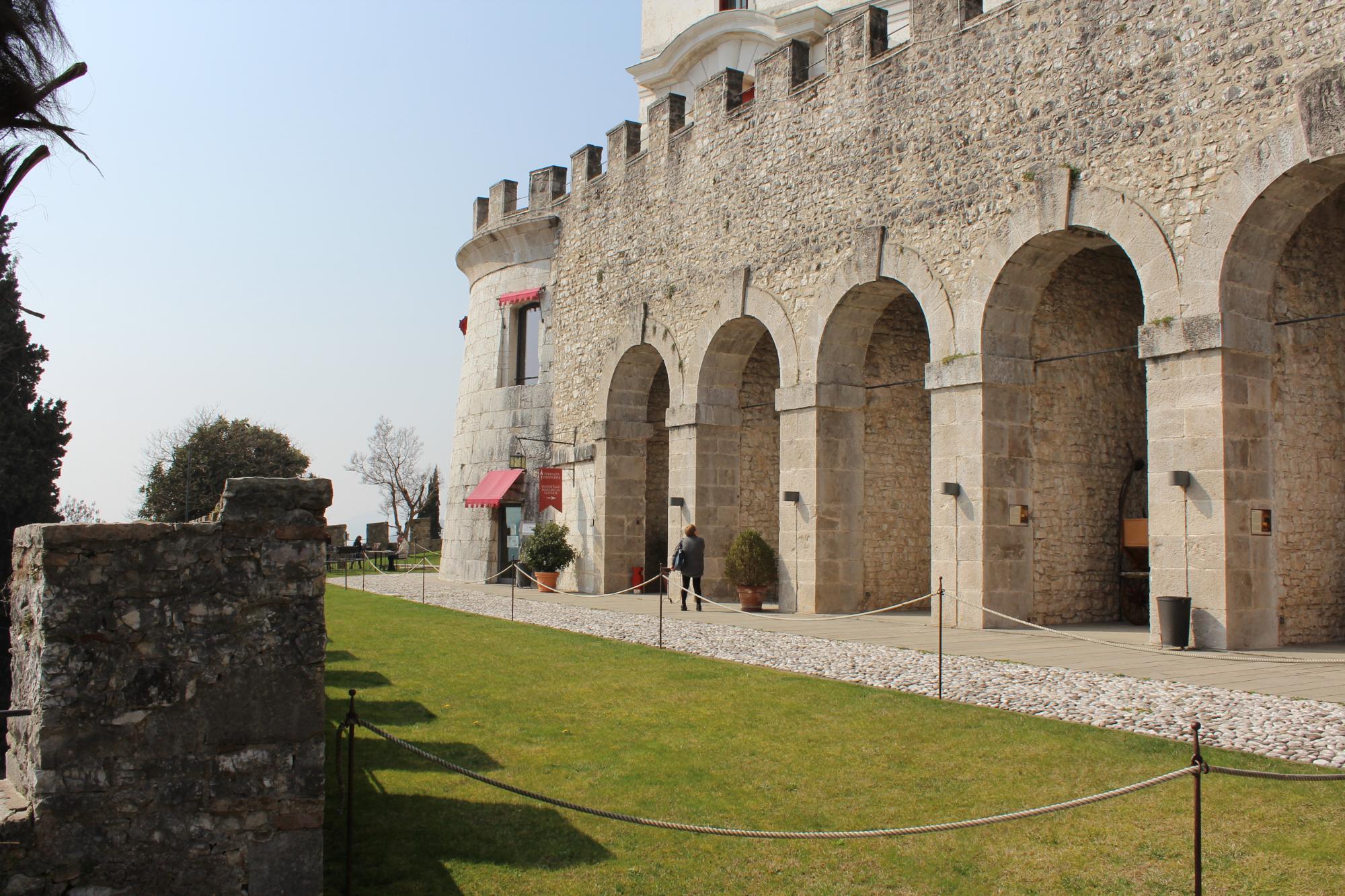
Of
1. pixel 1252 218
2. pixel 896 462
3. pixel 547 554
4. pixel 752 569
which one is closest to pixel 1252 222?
pixel 1252 218

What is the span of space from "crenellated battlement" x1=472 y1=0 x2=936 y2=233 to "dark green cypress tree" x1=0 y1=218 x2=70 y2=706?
1044cm

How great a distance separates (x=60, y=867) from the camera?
373cm

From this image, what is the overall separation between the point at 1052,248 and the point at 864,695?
649 centimetres

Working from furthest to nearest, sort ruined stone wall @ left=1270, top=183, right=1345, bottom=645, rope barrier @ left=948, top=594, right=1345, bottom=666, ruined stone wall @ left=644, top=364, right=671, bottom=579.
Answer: ruined stone wall @ left=644, top=364, right=671, bottom=579 → ruined stone wall @ left=1270, top=183, right=1345, bottom=645 → rope barrier @ left=948, top=594, right=1345, bottom=666

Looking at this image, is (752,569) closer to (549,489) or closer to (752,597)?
(752,597)

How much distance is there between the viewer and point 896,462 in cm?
1594

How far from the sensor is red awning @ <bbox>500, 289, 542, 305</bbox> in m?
22.4

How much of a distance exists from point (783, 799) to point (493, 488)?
16838 mm

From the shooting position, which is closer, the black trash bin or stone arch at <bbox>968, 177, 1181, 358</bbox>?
the black trash bin

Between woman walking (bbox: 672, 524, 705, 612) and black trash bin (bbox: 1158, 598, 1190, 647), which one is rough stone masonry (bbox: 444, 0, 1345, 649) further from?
woman walking (bbox: 672, 524, 705, 612)

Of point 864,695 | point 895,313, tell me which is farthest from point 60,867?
point 895,313

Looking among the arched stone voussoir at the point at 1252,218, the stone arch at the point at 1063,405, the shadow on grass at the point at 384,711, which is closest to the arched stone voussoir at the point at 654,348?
the stone arch at the point at 1063,405

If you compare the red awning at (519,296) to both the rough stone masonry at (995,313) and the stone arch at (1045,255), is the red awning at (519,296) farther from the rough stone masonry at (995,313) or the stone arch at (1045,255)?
the stone arch at (1045,255)

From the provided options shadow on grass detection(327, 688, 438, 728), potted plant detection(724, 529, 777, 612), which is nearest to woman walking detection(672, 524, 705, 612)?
potted plant detection(724, 529, 777, 612)
